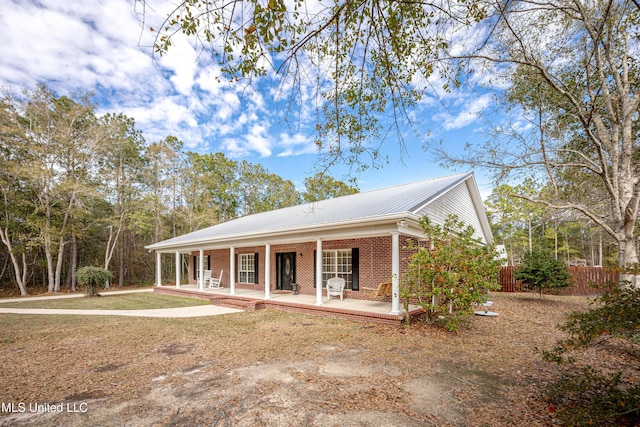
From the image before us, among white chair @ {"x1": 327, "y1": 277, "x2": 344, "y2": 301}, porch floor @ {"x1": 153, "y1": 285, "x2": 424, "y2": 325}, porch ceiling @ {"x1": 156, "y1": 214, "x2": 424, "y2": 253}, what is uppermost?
porch ceiling @ {"x1": 156, "y1": 214, "x2": 424, "y2": 253}

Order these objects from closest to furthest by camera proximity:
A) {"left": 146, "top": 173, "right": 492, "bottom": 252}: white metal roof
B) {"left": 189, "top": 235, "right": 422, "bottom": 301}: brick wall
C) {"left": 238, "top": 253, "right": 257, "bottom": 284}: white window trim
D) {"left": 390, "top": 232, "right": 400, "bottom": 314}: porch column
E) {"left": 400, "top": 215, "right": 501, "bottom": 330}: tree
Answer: {"left": 400, "top": 215, "right": 501, "bottom": 330}: tree
{"left": 390, "top": 232, "right": 400, "bottom": 314}: porch column
{"left": 146, "top": 173, "right": 492, "bottom": 252}: white metal roof
{"left": 189, "top": 235, "right": 422, "bottom": 301}: brick wall
{"left": 238, "top": 253, "right": 257, "bottom": 284}: white window trim

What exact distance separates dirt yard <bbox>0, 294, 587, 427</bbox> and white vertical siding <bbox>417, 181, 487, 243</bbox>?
11.2 feet

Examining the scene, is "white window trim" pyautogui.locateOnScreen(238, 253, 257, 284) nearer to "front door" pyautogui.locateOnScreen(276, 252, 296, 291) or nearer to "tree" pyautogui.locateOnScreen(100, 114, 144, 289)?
"front door" pyautogui.locateOnScreen(276, 252, 296, 291)

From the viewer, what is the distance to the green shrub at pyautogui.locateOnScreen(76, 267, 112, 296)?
14344 millimetres

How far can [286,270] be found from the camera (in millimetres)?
13172

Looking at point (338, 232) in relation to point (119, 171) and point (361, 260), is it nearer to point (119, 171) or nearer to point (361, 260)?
point (361, 260)

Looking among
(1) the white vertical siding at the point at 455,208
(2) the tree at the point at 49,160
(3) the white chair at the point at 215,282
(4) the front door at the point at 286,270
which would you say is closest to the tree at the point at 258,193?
(2) the tree at the point at 49,160

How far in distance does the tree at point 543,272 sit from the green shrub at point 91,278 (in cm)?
1921

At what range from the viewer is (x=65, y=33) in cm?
450

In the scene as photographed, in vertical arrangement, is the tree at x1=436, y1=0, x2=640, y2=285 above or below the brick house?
above

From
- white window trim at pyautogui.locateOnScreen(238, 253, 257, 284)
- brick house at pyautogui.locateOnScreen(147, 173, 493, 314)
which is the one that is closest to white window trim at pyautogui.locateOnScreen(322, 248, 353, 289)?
brick house at pyautogui.locateOnScreen(147, 173, 493, 314)

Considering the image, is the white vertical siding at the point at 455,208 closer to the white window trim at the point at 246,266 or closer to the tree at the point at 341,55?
the tree at the point at 341,55

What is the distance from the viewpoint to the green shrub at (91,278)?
14.3 m

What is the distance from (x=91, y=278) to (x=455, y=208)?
1701 cm
